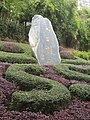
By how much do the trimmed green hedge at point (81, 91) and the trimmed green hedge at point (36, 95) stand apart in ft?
0.98

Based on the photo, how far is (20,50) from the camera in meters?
12.1

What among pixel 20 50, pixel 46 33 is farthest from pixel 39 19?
pixel 20 50

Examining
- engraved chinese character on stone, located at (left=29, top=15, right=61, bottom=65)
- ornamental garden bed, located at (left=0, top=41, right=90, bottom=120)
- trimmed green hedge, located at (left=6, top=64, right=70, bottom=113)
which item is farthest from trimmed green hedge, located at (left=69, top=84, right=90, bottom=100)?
engraved chinese character on stone, located at (left=29, top=15, right=61, bottom=65)

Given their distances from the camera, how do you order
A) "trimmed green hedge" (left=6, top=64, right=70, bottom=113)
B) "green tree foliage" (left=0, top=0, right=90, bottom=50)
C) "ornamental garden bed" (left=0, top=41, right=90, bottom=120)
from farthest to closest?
"green tree foliage" (left=0, top=0, right=90, bottom=50) → "trimmed green hedge" (left=6, top=64, right=70, bottom=113) → "ornamental garden bed" (left=0, top=41, right=90, bottom=120)

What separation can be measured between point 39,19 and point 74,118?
5.73 meters

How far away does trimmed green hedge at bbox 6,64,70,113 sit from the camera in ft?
17.1

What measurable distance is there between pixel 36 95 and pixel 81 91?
118cm

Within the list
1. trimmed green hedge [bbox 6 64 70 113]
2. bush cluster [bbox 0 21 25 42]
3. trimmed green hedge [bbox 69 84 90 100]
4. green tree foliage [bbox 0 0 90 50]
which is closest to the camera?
trimmed green hedge [bbox 6 64 70 113]

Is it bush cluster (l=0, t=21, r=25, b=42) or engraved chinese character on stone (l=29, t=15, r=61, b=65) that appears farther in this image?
bush cluster (l=0, t=21, r=25, b=42)

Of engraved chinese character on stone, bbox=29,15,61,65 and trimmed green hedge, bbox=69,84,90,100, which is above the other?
engraved chinese character on stone, bbox=29,15,61,65

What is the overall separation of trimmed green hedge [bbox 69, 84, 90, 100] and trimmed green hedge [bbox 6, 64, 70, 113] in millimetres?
300

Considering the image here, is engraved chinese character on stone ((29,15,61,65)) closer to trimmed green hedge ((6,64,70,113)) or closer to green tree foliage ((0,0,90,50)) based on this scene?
trimmed green hedge ((6,64,70,113))

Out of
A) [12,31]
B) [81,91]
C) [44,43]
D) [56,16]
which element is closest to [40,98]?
[81,91]

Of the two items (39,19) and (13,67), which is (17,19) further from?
(13,67)
